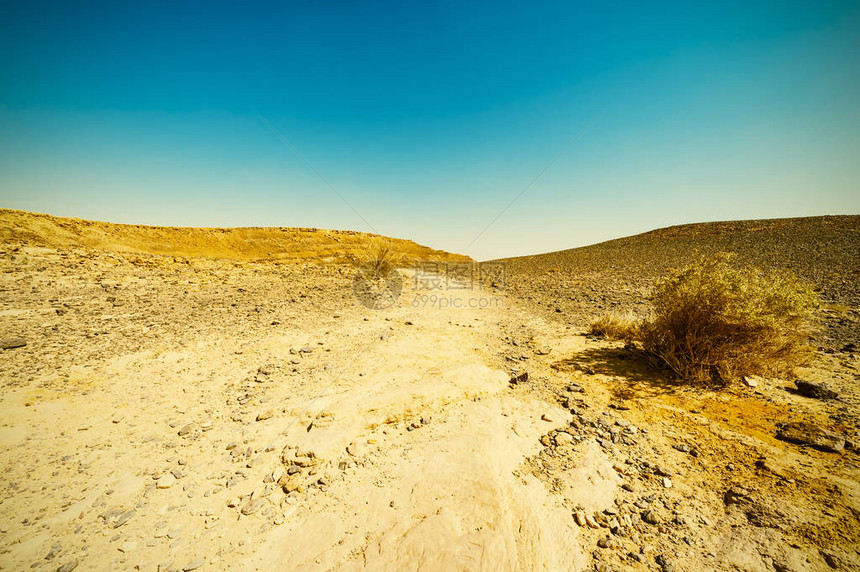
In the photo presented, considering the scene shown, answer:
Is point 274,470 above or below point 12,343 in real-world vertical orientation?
below

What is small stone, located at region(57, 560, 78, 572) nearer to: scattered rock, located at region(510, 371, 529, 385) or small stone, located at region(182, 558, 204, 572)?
small stone, located at region(182, 558, 204, 572)

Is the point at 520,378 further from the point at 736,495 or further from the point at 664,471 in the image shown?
the point at 736,495

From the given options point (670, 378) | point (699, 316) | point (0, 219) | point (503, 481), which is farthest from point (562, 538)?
point (0, 219)

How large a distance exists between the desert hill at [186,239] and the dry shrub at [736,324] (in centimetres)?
1599

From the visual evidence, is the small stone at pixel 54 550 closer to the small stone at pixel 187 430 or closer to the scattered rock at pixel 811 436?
the small stone at pixel 187 430

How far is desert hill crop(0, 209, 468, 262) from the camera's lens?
1377 centimetres

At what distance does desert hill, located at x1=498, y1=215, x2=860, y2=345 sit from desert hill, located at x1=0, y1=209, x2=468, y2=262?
12.6 metres

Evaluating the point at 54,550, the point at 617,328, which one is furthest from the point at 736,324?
the point at 54,550

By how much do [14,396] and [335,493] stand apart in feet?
13.8

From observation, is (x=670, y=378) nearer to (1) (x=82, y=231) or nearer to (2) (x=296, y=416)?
(2) (x=296, y=416)

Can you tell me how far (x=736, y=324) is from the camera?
3.99 m

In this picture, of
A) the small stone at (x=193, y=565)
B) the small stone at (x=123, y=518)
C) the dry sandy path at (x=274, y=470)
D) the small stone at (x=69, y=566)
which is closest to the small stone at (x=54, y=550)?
the dry sandy path at (x=274, y=470)

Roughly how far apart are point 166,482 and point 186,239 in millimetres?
25222

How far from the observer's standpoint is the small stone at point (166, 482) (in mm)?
2409
